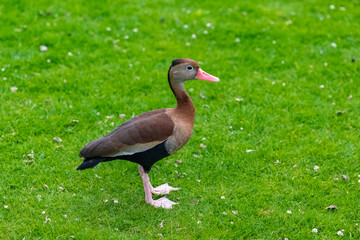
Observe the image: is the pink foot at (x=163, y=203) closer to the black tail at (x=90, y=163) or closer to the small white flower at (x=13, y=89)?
the black tail at (x=90, y=163)

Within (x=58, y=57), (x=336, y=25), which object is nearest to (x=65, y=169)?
(x=58, y=57)

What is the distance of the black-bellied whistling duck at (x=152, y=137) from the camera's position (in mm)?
5336

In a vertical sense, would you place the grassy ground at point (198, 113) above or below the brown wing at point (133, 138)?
below

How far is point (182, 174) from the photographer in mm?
6328

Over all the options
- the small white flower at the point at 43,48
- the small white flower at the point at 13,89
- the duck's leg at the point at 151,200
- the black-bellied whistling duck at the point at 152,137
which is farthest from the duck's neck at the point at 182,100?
the small white flower at the point at 43,48

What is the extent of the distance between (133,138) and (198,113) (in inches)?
97.5

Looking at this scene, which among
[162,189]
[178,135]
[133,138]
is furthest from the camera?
[162,189]

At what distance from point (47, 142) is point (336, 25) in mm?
7151

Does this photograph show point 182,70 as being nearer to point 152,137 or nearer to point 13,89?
point 152,137

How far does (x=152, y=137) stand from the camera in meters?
5.43

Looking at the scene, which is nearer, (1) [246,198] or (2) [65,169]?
(1) [246,198]

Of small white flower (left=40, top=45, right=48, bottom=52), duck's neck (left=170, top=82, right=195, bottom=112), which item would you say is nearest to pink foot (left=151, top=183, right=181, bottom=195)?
duck's neck (left=170, top=82, right=195, bottom=112)

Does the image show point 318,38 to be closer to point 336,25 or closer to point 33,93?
point 336,25

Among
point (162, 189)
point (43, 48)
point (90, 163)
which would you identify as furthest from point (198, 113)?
point (43, 48)
